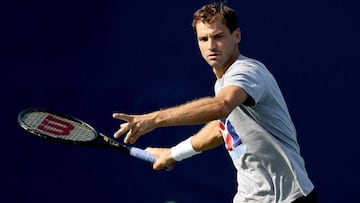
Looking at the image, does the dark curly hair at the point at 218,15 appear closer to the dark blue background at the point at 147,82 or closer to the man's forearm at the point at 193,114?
the man's forearm at the point at 193,114

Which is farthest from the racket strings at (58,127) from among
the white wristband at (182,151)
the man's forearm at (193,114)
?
the man's forearm at (193,114)

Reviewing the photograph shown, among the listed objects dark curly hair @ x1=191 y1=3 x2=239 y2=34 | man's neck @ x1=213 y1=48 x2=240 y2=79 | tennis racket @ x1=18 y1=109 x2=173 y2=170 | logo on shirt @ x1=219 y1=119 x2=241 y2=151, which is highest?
dark curly hair @ x1=191 y1=3 x2=239 y2=34

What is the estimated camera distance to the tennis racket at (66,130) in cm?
500

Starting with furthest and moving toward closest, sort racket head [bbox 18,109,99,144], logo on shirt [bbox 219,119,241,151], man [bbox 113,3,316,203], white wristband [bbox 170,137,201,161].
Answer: racket head [bbox 18,109,99,144] → white wristband [bbox 170,137,201,161] → logo on shirt [bbox 219,119,241,151] → man [bbox 113,3,316,203]

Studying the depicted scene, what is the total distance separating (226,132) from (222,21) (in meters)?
0.52

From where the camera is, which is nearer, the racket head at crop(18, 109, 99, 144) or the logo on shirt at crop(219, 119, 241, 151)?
the logo on shirt at crop(219, 119, 241, 151)

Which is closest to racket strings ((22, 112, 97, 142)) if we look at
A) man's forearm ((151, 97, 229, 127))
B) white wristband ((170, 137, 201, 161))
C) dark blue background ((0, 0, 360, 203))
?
white wristband ((170, 137, 201, 161))

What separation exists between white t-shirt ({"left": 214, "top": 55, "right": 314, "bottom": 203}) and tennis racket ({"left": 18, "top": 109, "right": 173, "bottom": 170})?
0.79 meters

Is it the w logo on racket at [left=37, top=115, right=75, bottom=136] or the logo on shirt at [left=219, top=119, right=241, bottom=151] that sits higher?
the logo on shirt at [left=219, top=119, right=241, bottom=151]

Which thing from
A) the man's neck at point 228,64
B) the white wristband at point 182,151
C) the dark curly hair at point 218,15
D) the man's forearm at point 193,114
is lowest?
the white wristband at point 182,151

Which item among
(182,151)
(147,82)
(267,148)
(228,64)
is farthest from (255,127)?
(147,82)

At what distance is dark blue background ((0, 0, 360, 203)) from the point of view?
603 centimetres

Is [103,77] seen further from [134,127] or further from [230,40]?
[134,127]

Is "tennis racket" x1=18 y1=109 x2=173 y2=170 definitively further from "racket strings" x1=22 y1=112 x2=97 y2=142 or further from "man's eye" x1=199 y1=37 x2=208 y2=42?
"man's eye" x1=199 y1=37 x2=208 y2=42
